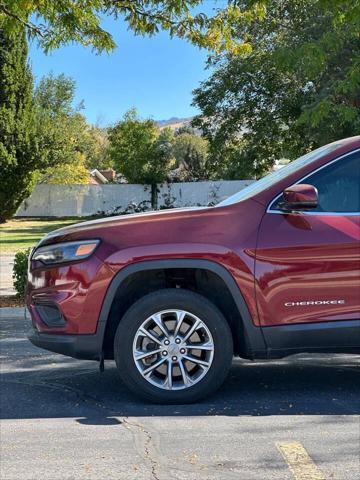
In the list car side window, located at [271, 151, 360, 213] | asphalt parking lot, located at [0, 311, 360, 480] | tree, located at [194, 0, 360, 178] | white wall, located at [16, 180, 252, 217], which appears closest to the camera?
asphalt parking lot, located at [0, 311, 360, 480]

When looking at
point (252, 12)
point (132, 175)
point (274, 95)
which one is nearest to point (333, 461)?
point (252, 12)

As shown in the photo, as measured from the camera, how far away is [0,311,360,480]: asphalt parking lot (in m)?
3.59

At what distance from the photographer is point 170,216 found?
4613 mm

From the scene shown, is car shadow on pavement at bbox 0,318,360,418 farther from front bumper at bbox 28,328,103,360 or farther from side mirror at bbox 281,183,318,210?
side mirror at bbox 281,183,318,210

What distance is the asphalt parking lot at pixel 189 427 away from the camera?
359 centimetres

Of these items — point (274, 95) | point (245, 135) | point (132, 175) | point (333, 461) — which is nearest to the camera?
point (333, 461)

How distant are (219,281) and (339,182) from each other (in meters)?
1.19

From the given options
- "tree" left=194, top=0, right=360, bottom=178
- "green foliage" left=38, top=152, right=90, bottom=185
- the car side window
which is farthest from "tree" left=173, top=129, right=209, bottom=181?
the car side window

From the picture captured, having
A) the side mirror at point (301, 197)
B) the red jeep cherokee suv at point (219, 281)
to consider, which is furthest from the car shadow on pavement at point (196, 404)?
the side mirror at point (301, 197)

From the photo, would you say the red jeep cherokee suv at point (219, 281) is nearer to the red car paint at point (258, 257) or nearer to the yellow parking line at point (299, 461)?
the red car paint at point (258, 257)

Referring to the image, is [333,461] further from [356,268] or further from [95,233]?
[95,233]

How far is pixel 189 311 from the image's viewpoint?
177 inches

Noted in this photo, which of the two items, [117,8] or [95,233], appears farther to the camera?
[117,8]

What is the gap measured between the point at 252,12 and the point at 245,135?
19.9m
